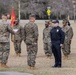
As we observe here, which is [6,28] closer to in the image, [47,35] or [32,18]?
[32,18]

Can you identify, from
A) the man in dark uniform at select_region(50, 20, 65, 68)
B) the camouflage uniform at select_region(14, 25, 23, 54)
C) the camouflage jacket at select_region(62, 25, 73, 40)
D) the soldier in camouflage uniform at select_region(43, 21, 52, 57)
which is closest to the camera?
the man in dark uniform at select_region(50, 20, 65, 68)

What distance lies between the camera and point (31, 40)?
42.1ft

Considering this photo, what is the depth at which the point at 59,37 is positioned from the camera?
43.5 feet

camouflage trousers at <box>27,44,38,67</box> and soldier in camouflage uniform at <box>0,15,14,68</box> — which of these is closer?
camouflage trousers at <box>27,44,38,67</box>

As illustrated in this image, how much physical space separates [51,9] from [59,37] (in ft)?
222

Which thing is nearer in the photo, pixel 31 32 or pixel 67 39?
pixel 31 32

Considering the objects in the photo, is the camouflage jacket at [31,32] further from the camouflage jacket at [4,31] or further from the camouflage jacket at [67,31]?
the camouflage jacket at [67,31]

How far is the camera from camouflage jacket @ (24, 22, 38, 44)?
12766 millimetres

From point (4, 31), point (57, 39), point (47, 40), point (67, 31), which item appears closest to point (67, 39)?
point (67, 31)

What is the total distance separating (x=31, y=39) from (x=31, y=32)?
25 cm

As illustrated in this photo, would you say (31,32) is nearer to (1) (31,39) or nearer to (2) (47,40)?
(1) (31,39)

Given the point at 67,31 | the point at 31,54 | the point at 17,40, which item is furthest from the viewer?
the point at 17,40

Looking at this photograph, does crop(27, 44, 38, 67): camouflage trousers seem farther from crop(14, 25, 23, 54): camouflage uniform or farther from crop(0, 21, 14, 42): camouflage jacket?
crop(14, 25, 23, 54): camouflage uniform

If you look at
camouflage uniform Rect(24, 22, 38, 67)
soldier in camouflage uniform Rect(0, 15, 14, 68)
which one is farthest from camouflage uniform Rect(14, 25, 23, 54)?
camouflage uniform Rect(24, 22, 38, 67)
